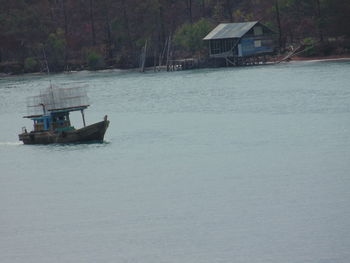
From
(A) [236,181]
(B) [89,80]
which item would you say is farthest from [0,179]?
(B) [89,80]

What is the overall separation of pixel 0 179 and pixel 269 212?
19.2m

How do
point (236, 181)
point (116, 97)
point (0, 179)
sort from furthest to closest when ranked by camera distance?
point (116, 97) → point (0, 179) → point (236, 181)

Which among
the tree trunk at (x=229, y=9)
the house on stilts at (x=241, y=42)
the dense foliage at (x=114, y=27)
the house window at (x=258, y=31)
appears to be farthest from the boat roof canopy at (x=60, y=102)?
the tree trunk at (x=229, y=9)

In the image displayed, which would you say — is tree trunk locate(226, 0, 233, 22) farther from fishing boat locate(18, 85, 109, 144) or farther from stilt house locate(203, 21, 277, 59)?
fishing boat locate(18, 85, 109, 144)

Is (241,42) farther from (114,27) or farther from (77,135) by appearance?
(77,135)

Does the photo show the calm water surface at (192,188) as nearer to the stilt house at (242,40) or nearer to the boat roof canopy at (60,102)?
the boat roof canopy at (60,102)

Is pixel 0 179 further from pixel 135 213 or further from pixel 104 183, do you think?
pixel 135 213

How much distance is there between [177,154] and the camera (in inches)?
2266

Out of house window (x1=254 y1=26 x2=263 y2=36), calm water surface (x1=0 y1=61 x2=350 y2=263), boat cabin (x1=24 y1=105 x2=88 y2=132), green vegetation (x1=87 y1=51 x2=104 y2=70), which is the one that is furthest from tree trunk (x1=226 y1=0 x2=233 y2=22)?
boat cabin (x1=24 y1=105 x2=88 y2=132)

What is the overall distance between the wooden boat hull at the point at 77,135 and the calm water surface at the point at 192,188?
0.92m

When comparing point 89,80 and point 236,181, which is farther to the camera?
point 89,80

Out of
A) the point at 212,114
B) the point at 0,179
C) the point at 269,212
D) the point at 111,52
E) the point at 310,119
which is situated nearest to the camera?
the point at 269,212

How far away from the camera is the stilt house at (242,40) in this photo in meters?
135

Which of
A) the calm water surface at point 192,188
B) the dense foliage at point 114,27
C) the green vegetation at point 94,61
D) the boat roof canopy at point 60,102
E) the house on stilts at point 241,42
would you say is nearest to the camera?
the calm water surface at point 192,188
